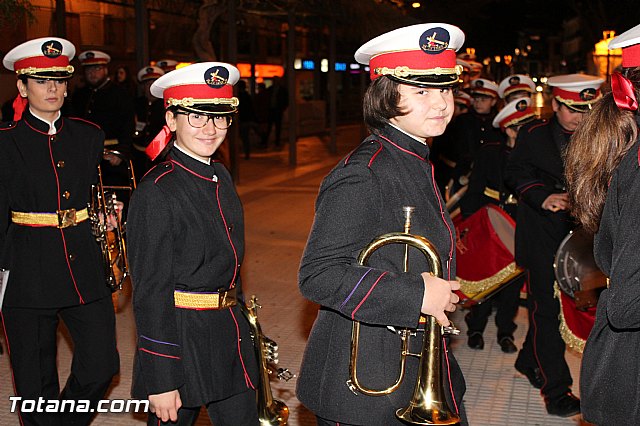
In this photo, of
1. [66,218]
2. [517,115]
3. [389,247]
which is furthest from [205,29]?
[389,247]

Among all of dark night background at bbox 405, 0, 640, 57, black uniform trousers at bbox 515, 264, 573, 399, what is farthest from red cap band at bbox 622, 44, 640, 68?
dark night background at bbox 405, 0, 640, 57

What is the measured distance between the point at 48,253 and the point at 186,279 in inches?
54.9

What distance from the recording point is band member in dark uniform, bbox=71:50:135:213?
9914 millimetres

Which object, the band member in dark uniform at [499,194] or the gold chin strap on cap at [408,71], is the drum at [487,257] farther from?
the gold chin strap on cap at [408,71]

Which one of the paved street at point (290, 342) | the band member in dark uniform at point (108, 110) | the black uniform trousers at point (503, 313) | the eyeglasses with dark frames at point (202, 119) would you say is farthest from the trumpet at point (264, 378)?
the band member in dark uniform at point (108, 110)

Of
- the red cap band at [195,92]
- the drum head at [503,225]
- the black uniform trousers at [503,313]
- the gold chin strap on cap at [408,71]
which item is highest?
the gold chin strap on cap at [408,71]

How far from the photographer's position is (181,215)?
348 cm

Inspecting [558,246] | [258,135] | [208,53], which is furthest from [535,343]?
[258,135]

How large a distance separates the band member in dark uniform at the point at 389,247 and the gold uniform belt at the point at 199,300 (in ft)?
2.20

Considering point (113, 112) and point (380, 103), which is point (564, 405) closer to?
point (380, 103)

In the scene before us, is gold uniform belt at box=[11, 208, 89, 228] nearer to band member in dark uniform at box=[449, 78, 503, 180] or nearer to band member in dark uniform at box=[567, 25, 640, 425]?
band member in dark uniform at box=[567, 25, 640, 425]

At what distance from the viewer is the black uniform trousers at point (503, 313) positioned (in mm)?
6949

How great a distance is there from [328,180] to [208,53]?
12.0 m

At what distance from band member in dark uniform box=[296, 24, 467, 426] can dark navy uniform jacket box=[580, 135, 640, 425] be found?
0.44m
